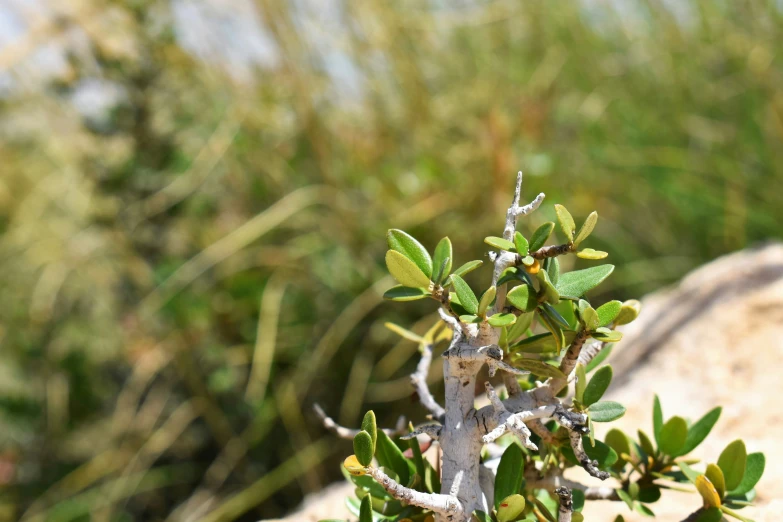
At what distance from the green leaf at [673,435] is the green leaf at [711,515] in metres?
0.04

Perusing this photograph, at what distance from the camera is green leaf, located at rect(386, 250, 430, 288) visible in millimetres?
322

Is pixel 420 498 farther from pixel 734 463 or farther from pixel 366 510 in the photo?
pixel 734 463

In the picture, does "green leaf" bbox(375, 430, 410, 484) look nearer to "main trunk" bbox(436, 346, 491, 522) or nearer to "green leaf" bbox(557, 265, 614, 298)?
"main trunk" bbox(436, 346, 491, 522)

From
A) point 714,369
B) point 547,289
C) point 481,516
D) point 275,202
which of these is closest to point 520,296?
point 547,289

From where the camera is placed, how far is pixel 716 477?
0.37m

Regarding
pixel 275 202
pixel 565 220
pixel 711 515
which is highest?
pixel 565 220

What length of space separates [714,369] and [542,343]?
15.9 inches

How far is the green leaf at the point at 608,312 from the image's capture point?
1.09 feet

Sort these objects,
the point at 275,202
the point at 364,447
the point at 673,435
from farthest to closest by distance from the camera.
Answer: the point at 275,202 < the point at 673,435 < the point at 364,447

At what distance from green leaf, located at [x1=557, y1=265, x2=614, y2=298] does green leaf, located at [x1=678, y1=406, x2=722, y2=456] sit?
0.16 metres

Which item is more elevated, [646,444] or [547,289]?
[547,289]

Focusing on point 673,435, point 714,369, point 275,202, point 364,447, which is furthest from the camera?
point 275,202

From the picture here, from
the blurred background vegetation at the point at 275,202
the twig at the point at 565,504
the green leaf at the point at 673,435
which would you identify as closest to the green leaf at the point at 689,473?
the green leaf at the point at 673,435

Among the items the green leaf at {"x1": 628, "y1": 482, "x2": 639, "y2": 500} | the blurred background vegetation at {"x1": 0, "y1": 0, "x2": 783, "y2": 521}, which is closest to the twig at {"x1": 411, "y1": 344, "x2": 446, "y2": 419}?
the green leaf at {"x1": 628, "y1": 482, "x2": 639, "y2": 500}
